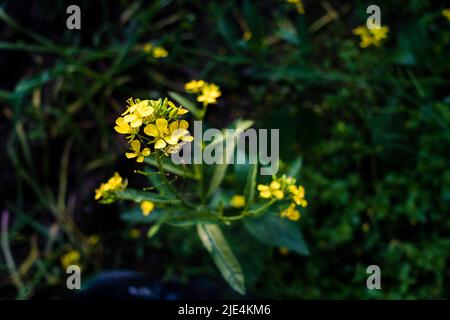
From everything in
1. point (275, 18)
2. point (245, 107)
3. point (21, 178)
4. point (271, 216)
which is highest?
point (275, 18)

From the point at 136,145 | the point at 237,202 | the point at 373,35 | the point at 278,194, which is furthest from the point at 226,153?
the point at 373,35

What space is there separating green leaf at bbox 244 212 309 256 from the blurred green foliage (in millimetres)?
236

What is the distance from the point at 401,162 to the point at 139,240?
1.27m

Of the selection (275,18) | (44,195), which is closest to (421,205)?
(275,18)

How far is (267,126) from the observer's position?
1960mm

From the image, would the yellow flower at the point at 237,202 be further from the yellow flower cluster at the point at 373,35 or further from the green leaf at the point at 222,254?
the yellow flower cluster at the point at 373,35

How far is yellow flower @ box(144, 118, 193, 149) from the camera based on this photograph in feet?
3.21

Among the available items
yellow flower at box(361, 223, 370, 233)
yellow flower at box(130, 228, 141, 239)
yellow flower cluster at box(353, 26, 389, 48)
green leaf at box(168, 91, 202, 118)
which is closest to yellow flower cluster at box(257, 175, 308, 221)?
green leaf at box(168, 91, 202, 118)

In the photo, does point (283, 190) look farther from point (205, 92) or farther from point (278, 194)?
point (205, 92)

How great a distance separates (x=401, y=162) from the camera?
1991mm

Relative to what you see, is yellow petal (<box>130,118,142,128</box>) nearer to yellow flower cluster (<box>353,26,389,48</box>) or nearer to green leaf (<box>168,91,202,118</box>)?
green leaf (<box>168,91,202,118</box>)

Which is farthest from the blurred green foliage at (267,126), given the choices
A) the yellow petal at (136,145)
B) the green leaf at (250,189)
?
the yellow petal at (136,145)

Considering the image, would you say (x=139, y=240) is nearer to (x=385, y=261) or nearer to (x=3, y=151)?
(x=3, y=151)

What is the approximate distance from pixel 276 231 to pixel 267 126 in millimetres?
549
